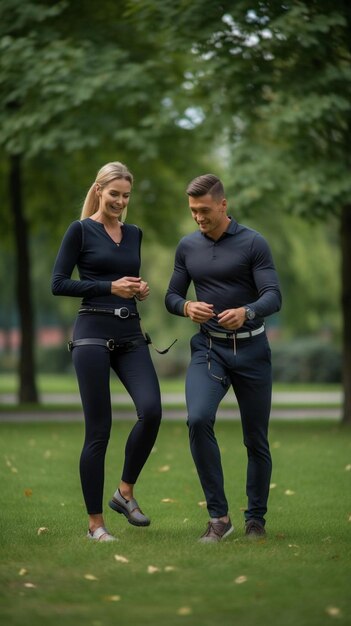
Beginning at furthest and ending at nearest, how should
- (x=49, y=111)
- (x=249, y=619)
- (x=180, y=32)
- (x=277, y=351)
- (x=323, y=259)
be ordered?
(x=277, y=351)
(x=323, y=259)
(x=49, y=111)
(x=180, y=32)
(x=249, y=619)

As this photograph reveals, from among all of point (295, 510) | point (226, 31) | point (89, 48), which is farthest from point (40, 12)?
point (295, 510)

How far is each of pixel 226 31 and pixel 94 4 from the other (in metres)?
4.37

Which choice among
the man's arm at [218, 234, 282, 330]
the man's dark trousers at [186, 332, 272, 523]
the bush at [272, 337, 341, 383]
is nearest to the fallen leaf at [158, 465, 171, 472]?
the man's dark trousers at [186, 332, 272, 523]

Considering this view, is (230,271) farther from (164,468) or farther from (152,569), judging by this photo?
(164,468)

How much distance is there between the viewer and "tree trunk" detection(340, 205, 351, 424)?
1704 centimetres

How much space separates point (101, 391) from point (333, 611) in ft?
7.88

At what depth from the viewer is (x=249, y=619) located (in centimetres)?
497

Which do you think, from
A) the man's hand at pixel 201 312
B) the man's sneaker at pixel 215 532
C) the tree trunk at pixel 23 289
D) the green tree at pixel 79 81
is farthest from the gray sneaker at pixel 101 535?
the tree trunk at pixel 23 289

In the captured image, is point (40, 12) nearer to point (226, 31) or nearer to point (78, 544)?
point (226, 31)

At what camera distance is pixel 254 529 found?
7184mm

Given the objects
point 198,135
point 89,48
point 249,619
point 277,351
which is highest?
point 249,619

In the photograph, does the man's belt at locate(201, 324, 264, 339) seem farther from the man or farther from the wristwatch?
the wristwatch

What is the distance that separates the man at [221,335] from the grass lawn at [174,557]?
370mm

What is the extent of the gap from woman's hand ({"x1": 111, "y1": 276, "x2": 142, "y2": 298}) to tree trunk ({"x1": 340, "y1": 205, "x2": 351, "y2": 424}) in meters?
10.5
